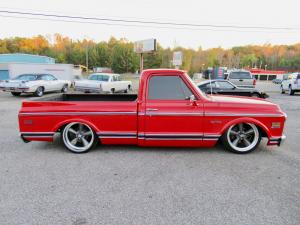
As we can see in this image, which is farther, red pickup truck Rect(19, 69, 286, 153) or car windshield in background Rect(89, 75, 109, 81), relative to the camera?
car windshield in background Rect(89, 75, 109, 81)

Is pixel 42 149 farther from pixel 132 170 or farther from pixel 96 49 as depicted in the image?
pixel 96 49

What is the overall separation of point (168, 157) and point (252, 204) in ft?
5.97

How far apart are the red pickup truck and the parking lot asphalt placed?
32cm

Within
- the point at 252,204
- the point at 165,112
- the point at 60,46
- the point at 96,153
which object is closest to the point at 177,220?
the point at 252,204

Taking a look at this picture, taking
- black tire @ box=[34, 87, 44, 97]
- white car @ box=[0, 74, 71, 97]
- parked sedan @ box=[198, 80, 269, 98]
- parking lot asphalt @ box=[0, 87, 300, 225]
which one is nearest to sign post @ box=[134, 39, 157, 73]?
white car @ box=[0, 74, 71, 97]

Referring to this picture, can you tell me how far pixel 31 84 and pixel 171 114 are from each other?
40.9 ft

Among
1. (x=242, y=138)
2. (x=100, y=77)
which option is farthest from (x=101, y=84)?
(x=242, y=138)

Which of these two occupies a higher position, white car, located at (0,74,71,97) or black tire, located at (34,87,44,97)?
white car, located at (0,74,71,97)

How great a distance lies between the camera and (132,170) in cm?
383

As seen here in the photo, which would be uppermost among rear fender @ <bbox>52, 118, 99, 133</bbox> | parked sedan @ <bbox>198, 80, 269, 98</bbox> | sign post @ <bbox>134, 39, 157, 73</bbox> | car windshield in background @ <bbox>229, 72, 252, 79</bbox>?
sign post @ <bbox>134, 39, 157, 73</bbox>

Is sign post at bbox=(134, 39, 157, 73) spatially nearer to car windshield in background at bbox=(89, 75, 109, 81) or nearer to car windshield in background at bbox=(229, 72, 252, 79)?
car windshield in background at bbox=(89, 75, 109, 81)

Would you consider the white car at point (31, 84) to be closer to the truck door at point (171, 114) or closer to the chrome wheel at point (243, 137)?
the truck door at point (171, 114)

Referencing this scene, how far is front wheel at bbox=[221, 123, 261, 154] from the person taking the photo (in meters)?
4.59

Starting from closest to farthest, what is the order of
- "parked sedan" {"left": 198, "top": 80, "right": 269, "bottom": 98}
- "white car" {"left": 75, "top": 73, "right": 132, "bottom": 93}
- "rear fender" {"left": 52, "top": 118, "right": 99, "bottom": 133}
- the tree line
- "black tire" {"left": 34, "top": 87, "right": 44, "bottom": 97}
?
"rear fender" {"left": 52, "top": 118, "right": 99, "bottom": 133}, "parked sedan" {"left": 198, "top": 80, "right": 269, "bottom": 98}, "black tire" {"left": 34, "top": 87, "right": 44, "bottom": 97}, "white car" {"left": 75, "top": 73, "right": 132, "bottom": 93}, the tree line
